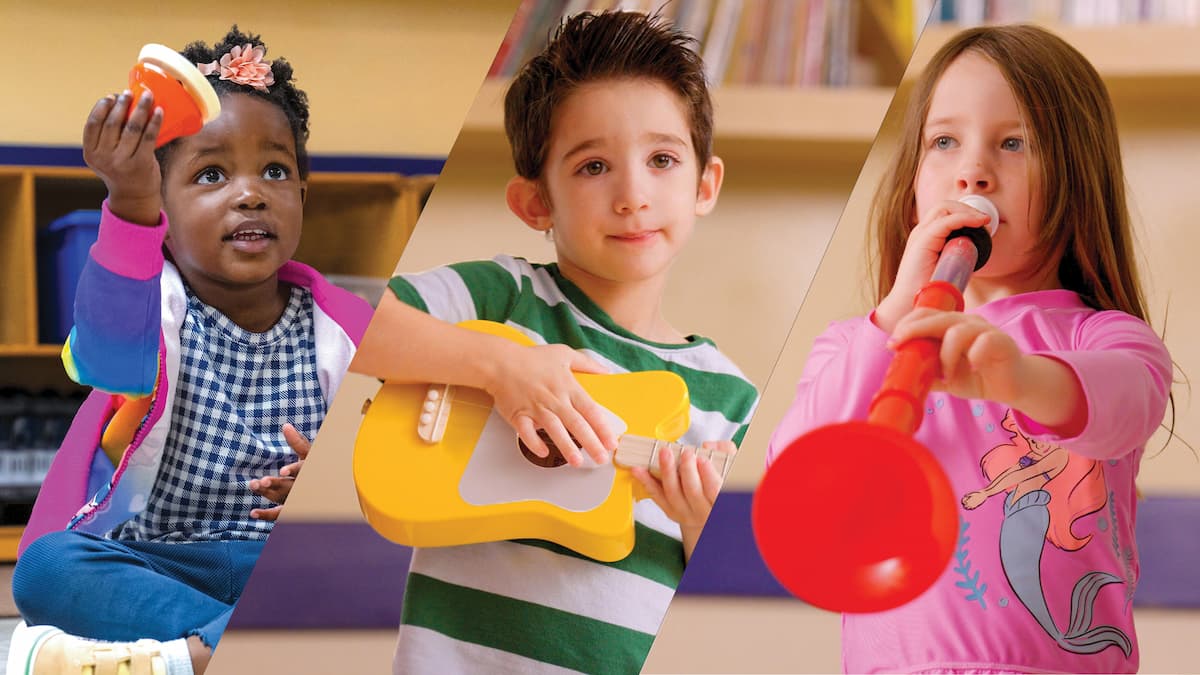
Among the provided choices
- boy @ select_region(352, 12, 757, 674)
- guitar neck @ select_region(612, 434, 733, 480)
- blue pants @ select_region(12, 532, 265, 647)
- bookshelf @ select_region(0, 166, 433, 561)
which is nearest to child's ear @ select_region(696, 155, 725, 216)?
boy @ select_region(352, 12, 757, 674)

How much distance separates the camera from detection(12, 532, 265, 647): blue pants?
26.2 inches

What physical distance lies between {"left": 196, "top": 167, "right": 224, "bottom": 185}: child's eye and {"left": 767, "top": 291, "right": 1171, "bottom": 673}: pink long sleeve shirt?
1.13ft

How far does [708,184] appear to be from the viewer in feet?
1.70

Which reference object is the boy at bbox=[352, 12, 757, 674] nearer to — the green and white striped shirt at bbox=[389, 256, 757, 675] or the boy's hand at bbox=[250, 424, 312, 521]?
the green and white striped shirt at bbox=[389, 256, 757, 675]

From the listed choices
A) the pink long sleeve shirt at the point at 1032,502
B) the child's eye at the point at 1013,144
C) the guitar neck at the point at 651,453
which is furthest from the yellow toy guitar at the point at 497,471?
the child's eye at the point at 1013,144

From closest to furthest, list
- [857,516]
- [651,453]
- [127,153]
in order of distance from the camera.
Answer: [857,516], [651,453], [127,153]

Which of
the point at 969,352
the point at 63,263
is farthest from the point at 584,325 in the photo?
the point at 63,263

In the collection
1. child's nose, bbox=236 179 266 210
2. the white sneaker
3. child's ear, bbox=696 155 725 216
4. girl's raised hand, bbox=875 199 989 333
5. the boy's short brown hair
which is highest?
the boy's short brown hair

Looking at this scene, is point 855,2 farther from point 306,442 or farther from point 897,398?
point 306,442

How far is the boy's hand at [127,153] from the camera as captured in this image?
619 mm

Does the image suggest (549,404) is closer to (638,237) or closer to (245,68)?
(638,237)

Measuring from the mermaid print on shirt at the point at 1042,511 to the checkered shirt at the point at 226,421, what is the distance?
38 cm

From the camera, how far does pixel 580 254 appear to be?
522 millimetres

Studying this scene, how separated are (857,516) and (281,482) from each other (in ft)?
1.27
